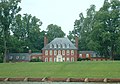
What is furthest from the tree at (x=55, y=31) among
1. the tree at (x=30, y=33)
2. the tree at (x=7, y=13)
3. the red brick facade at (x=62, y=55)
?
the tree at (x=7, y=13)

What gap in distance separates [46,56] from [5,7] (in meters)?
22.7

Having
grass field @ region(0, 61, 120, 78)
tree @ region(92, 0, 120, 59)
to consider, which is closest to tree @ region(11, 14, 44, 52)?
tree @ region(92, 0, 120, 59)

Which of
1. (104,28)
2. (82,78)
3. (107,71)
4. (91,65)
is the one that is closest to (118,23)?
(104,28)

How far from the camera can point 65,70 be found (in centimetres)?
5100

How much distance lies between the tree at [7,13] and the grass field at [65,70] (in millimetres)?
23449

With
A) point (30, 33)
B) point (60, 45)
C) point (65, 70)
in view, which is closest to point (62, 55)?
point (60, 45)

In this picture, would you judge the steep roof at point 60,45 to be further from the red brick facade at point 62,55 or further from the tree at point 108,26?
the tree at point 108,26

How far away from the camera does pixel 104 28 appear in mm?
79312

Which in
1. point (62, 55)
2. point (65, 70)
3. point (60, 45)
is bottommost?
point (65, 70)

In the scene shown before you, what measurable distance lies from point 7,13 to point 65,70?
33.7 m

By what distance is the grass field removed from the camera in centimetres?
4594

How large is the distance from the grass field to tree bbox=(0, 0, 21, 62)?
2345cm

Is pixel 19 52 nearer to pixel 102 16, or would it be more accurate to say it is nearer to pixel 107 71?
pixel 102 16

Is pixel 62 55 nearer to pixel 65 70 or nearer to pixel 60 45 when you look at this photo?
pixel 60 45
